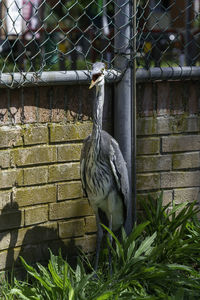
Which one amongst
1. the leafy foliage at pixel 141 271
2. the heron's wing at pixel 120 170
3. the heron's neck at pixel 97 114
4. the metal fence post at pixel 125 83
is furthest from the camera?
the metal fence post at pixel 125 83

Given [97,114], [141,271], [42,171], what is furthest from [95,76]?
[141,271]

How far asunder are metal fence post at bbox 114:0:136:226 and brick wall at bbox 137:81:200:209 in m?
0.24

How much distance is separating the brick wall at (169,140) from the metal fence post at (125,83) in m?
0.24

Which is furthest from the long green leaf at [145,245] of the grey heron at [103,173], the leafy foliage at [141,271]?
the grey heron at [103,173]

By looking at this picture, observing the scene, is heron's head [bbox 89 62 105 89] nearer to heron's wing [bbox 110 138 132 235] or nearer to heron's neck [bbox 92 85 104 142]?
heron's neck [bbox 92 85 104 142]

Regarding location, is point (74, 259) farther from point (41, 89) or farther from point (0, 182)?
point (41, 89)

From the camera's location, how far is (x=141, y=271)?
11.3 ft

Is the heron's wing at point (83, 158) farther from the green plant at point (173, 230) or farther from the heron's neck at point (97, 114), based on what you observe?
the green plant at point (173, 230)

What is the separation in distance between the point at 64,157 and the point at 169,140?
2.95ft

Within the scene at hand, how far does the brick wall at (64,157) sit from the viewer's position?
3.60m

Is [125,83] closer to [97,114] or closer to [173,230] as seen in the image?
[97,114]

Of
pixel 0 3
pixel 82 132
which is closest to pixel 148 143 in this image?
pixel 82 132

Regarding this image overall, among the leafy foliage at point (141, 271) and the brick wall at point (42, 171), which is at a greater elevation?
the brick wall at point (42, 171)

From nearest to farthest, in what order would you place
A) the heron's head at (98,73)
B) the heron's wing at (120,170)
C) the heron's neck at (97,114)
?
1. the heron's head at (98,73)
2. the heron's neck at (97,114)
3. the heron's wing at (120,170)
